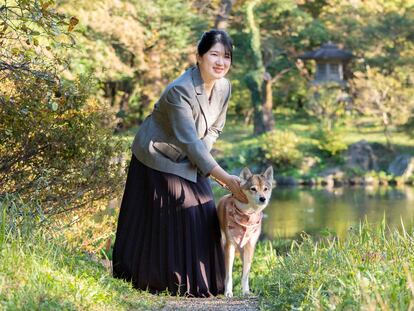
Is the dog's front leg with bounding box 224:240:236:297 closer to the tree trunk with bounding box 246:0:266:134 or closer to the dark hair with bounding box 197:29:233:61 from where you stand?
Result: the dark hair with bounding box 197:29:233:61

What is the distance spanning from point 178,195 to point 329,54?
26.7m

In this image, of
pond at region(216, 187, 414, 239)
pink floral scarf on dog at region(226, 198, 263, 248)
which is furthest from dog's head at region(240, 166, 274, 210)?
pond at region(216, 187, 414, 239)

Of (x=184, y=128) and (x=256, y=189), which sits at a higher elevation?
(x=184, y=128)

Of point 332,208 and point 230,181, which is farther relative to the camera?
point 332,208

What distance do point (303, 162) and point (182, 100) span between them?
69.3 feet

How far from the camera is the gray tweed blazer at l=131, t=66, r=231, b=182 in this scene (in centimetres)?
506

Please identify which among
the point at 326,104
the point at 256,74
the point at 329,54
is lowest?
the point at 326,104

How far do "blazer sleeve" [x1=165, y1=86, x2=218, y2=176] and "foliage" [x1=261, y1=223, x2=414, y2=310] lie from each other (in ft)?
2.96

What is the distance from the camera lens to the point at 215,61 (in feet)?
16.8

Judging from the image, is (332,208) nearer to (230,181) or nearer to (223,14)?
(223,14)

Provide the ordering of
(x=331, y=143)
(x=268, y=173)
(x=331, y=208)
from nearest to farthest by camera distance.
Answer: (x=268, y=173) < (x=331, y=208) < (x=331, y=143)

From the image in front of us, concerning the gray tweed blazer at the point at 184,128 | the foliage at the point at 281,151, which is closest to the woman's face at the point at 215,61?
the gray tweed blazer at the point at 184,128

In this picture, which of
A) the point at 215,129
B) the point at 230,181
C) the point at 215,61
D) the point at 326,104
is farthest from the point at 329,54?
the point at 230,181

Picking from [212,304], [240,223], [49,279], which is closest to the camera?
[49,279]
